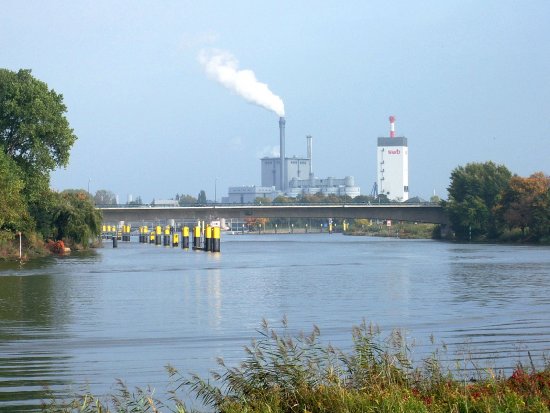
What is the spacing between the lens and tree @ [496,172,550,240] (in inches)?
3696

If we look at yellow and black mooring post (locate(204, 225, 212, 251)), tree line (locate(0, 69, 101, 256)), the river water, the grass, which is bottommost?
the river water

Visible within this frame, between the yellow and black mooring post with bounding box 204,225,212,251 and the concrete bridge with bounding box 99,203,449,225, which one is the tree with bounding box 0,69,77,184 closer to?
the yellow and black mooring post with bounding box 204,225,212,251

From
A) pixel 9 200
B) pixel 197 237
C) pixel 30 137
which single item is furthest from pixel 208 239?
pixel 9 200

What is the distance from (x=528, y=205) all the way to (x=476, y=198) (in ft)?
44.6

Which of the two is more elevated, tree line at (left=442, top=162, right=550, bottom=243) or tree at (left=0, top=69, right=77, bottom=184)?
tree at (left=0, top=69, right=77, bottom=184)

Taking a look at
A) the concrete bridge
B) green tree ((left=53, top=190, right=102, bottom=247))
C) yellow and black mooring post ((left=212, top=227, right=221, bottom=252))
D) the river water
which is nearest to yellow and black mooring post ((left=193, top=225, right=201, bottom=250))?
yellow and black mooring post ((left=212, top=227, right=221, bottom=252))

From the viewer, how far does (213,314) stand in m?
29.0

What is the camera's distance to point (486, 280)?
42.4m

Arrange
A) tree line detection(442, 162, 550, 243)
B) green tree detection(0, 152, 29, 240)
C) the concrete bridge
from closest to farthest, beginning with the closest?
green tree detection(0, 152, 29, 240)
tree line detection(442, 162, 550, 243)
the concrete bridge

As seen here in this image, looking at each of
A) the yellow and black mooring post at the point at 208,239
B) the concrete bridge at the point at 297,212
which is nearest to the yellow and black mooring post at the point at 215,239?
the yellow and black mooring post at the point at 208,239

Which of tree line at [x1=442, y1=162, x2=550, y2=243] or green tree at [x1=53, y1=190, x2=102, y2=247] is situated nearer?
green tree at [x1=53, y1=190, x2=102, y2=247]

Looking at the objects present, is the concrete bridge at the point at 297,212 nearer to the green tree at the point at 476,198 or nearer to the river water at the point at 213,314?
the green tree at the point at 476,198

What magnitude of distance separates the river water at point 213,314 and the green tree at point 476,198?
54.3 metres

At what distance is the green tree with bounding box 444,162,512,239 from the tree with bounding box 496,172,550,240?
404 cm
